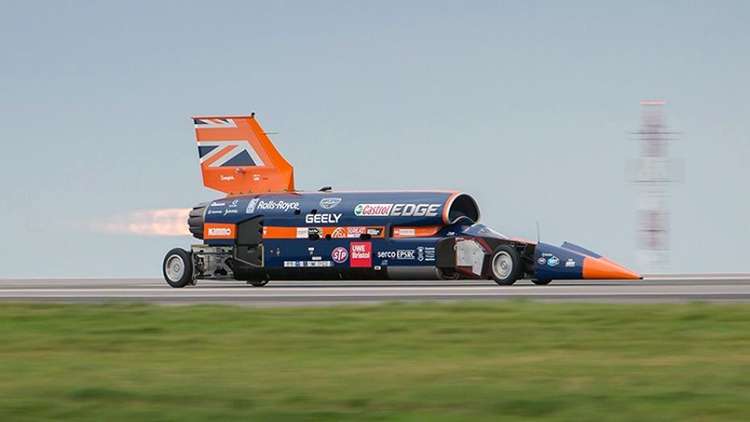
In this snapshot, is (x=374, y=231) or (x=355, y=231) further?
(x=355, y=231)

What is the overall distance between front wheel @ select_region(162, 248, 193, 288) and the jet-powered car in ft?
0.11

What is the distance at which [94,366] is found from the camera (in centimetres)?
1364

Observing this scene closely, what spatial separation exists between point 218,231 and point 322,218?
3.95 metres

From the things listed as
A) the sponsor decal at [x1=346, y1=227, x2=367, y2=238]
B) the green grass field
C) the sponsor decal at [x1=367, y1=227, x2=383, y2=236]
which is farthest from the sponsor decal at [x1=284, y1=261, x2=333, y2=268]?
the green grass field

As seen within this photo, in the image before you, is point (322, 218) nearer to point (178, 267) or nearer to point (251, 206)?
point (251, 206)

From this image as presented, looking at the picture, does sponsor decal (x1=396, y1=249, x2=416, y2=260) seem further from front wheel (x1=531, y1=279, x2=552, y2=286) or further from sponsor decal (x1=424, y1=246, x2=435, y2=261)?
front wheel (x1=531, y1=279, x2=552, y2=286)

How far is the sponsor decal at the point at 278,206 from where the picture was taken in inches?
1517

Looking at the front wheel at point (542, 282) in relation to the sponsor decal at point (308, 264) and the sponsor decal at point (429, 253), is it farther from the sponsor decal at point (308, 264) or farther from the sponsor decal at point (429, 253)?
the sponsor decal at point (308, 264)

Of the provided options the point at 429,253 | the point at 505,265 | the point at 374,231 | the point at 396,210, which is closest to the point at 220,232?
the point at 374,231

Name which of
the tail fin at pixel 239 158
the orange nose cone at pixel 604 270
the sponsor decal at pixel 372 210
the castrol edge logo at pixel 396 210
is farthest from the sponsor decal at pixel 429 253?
the tail fin at pixel 239 158

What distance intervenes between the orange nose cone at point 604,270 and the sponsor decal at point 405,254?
5.22 metres

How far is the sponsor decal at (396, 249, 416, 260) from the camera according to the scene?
36.0 meters

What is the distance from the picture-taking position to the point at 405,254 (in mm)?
36156

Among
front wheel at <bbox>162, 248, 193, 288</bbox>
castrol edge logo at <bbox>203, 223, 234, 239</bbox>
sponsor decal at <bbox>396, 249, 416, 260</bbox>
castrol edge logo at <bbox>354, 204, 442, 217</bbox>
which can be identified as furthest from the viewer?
front wheel at <bbox>162, 248, 193, 288</bbox>
